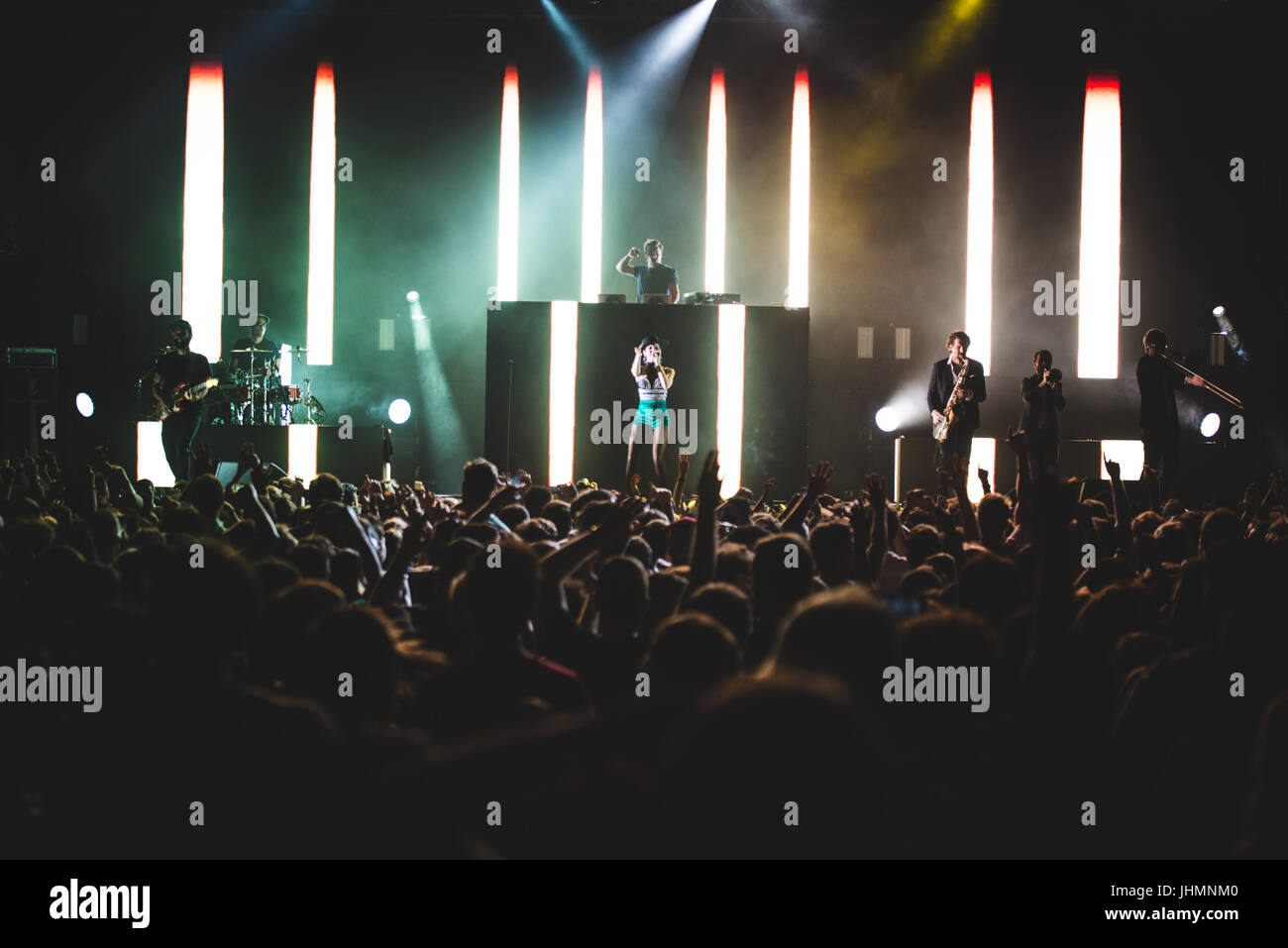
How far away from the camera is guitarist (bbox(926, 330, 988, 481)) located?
8.48 metres

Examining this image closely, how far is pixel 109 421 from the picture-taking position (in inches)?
468

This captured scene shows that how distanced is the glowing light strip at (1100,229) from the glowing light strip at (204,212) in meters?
9.70

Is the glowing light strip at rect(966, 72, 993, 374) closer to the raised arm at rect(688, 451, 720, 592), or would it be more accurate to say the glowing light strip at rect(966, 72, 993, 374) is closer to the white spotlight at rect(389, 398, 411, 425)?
the white spotlight at rect(389, 398, 411, 425)

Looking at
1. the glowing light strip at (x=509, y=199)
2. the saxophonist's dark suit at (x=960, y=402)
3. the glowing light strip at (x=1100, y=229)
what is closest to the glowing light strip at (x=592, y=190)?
the glowing light strip at (x=509, y=199)

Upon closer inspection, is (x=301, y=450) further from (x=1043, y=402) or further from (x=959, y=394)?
(x=1043, y=402)

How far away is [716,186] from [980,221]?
2999mm

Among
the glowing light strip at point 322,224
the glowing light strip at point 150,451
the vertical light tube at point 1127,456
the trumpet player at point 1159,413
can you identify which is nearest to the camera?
the trumpet player at point 1159,413

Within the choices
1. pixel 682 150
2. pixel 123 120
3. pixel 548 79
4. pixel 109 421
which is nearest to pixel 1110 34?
pixel 682 150

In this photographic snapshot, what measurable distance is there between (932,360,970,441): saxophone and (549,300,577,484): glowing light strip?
3.29 metres

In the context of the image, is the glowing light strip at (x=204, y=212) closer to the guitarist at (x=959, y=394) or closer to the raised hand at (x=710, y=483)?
the guitarist at (x=959, y=394)

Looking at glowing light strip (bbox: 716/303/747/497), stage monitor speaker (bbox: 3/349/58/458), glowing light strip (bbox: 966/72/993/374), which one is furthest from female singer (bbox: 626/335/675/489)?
stage monitor speaker (bbox: 3/349/58/458)

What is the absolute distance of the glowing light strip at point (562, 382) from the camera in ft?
32.8

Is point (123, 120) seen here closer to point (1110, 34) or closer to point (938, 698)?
point (1110, 34)
